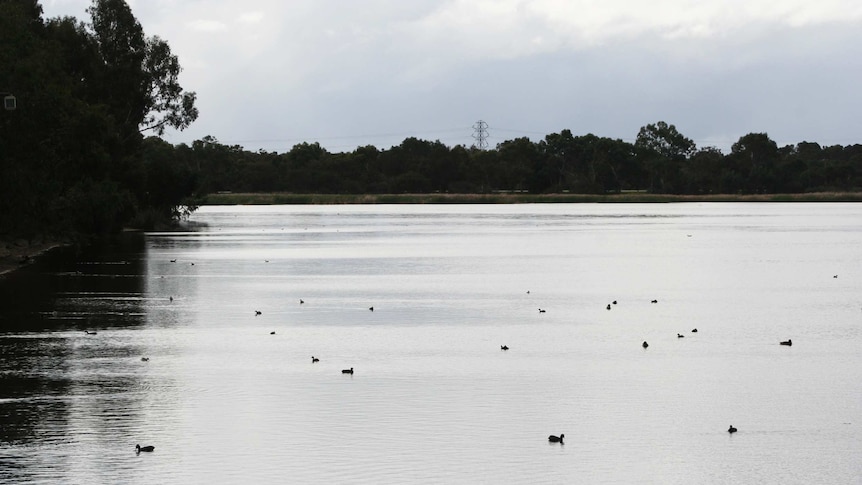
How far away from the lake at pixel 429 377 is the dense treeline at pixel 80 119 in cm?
585

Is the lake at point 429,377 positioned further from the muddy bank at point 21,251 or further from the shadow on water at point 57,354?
the muddy bank at point 21,251

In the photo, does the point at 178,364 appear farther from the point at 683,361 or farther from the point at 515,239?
the point at 515,239

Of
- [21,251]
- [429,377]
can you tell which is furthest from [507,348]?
[21,251]

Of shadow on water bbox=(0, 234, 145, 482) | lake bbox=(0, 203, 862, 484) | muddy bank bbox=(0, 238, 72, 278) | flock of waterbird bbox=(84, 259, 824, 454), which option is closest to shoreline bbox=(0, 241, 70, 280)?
muddy bank bbox=(0, 238, 72, 278)

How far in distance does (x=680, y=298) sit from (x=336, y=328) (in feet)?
42.6

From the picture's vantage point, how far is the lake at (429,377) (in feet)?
51.7

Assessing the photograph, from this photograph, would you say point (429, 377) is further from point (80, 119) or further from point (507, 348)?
point (80, 119)

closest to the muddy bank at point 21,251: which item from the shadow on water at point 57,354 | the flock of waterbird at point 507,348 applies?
the shadow on water at point 57,354

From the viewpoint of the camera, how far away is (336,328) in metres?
29.9

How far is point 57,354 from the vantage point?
81.8 feet

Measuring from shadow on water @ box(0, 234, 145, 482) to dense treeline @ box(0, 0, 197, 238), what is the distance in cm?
575

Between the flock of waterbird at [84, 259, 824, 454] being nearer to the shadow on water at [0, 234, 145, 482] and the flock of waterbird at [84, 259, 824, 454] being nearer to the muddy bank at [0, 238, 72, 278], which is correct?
the shadow on water at [0, 234, 145, 482]

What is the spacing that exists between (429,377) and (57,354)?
7.67 m

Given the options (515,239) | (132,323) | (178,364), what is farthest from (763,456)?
(515,239)
